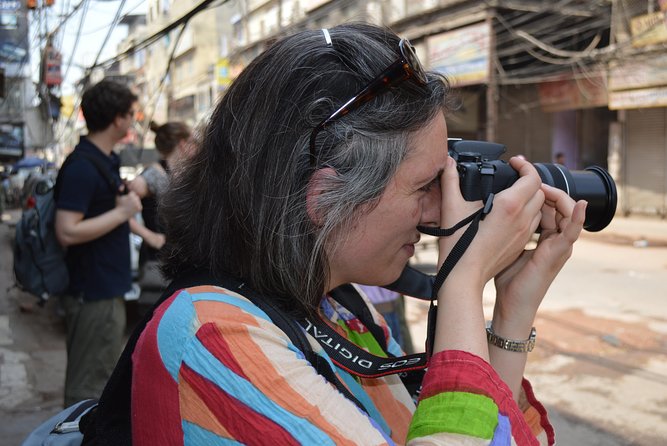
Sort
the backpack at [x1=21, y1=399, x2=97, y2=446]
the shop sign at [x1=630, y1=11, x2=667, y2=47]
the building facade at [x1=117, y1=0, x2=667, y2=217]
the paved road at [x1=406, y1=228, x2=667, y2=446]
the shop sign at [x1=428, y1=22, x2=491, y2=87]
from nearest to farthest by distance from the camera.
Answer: the backpack at [x1=21, y1=399, x2=97, y2=446] < the paved road at [x1=406, y1=228, x2=667, y2=446] < the shop sign at [x1=630, y1=11, x2=667, y2=47] < the building facade at [x1=117, y1=0, x2=667, y2=217] < the shop sign at [x1=428, y1=22, x2=491, y2=87]

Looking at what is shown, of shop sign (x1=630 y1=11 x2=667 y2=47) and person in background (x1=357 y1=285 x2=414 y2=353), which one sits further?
shop sign (x1=630 y1=11 x2=667 y2=47)

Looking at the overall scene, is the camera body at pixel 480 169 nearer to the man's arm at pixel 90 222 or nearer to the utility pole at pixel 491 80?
the man's arm at pixel 90 222

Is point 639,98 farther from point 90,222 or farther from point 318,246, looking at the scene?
point 318,246

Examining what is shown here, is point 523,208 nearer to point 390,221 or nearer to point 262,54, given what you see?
point 390,221

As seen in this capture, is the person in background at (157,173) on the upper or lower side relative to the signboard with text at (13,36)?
lower

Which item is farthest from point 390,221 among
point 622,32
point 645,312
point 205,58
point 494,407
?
point 205,58

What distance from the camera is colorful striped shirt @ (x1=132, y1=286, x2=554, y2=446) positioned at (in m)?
0.70

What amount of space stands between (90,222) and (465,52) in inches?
512

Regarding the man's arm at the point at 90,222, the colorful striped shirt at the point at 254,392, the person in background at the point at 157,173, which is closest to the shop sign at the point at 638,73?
the person in background at the point at 157,173

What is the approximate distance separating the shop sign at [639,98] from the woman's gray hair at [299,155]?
12.2 metres

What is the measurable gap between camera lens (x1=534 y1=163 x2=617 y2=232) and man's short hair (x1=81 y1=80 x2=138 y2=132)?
2.02 meters

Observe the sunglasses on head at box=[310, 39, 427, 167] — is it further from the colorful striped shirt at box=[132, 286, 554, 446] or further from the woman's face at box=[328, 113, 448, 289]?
the colorful striped shirt at box=[132, 286, 554, 446]

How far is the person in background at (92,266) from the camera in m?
2.48

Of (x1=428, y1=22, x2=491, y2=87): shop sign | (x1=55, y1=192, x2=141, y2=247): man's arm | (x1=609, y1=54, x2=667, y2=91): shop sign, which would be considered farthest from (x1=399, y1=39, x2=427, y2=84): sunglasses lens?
(x1=428, y1=22, x2=491, y2=87): shop sign
